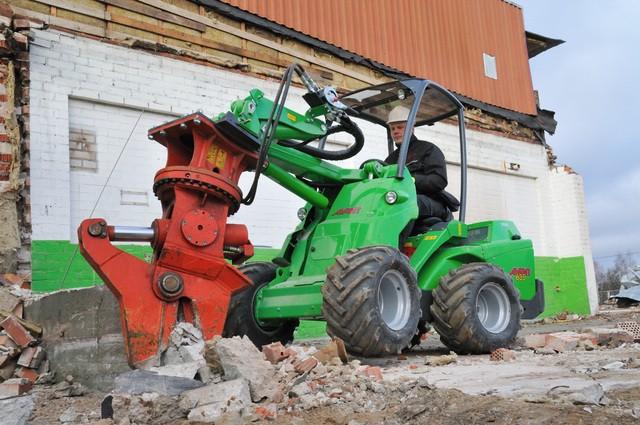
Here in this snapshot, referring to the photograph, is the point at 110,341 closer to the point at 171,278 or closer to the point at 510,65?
the point at 171,278

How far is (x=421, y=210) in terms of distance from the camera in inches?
245

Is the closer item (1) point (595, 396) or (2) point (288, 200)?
(1) point (595, 396)

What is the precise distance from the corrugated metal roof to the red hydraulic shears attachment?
21.8 ft

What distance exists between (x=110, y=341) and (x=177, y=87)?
209 inches

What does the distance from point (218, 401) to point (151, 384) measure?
40 centimetres

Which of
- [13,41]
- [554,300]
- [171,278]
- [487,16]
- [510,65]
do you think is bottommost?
[554,300]

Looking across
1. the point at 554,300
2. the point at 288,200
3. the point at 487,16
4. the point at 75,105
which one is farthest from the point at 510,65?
the point at 75,105

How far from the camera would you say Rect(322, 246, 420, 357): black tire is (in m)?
4.64

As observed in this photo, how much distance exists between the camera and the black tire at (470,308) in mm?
5629

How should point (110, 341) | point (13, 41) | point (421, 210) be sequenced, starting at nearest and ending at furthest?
point (110, 341) < point (421, 210) < point (13, 41)

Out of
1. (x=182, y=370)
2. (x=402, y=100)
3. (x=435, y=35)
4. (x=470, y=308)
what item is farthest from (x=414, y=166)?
(x=435, y=35)

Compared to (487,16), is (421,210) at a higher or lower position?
lower

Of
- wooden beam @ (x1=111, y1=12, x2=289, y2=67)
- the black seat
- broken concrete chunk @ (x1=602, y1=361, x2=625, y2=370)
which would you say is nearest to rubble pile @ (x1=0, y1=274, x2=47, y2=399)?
the black seat

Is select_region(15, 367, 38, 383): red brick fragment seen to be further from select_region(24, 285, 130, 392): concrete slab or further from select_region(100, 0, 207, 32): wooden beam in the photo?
select_region(100, 0, 207, 32): wooden beam
